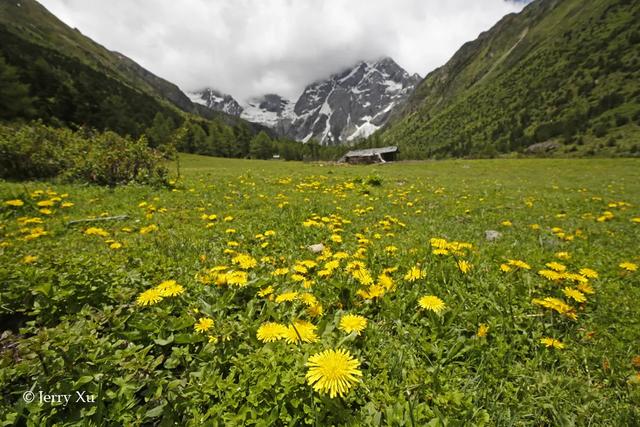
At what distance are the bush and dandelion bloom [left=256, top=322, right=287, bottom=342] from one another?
9.53 m

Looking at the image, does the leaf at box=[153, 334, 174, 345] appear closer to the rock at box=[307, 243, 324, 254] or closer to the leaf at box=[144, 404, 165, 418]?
the leaf at box=[144, 404, 165, 418]

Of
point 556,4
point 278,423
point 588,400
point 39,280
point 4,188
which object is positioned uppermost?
point 556,4

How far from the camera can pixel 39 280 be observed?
263 cm

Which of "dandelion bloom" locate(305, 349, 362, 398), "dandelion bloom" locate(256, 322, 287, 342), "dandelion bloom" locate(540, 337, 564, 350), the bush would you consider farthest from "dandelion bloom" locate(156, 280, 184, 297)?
the bush

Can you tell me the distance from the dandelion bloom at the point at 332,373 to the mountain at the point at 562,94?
81.6 metres

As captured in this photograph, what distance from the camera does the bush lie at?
9266 millimetres

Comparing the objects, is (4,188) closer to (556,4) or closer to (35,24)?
(35,24)

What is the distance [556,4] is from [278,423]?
907ft

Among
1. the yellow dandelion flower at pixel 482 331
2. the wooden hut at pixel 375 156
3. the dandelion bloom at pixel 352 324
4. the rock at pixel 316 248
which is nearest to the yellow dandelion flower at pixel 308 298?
the dandelion bloom at pixel 352 324

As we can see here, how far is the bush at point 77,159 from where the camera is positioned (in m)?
9.27

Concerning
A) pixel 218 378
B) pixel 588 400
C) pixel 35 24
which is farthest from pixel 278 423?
pixel 35 24

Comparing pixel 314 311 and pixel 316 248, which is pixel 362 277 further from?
pixel 316 248

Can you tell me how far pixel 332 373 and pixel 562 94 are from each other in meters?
157

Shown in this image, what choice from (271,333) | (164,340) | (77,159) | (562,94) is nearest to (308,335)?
(271,333)
